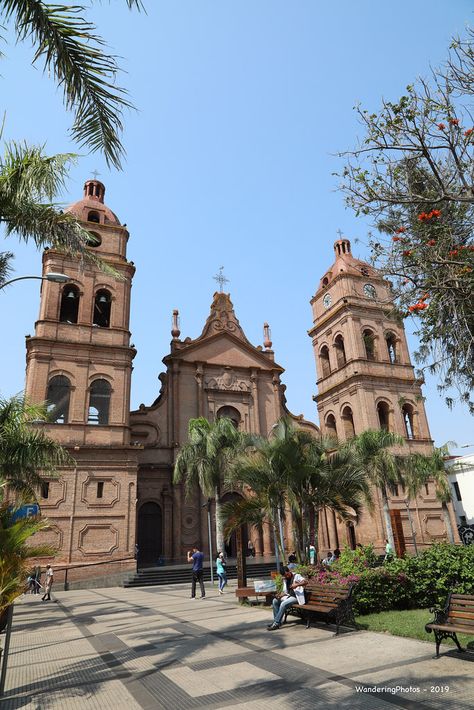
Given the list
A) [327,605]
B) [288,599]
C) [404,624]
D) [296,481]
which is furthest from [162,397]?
[404,624]

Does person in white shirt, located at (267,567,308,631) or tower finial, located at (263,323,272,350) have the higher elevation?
tower finial, located at (263,323,272,350)

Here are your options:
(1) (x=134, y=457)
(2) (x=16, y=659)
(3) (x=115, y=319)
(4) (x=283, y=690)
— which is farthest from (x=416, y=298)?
(3) (x=115, y=319)

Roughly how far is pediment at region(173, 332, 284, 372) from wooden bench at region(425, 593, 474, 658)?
25.6 meters

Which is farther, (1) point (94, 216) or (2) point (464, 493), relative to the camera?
(2) point (464, 493)

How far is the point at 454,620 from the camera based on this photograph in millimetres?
6496

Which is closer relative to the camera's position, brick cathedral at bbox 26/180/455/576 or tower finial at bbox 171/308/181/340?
brick cathedral at bbox 26/180/455/576

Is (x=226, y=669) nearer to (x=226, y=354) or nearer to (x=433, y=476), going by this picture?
(x=433, y=476)

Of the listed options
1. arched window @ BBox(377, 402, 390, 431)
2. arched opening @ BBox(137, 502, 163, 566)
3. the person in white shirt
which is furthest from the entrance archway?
the person in white shirt

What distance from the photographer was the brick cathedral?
76.0 feet

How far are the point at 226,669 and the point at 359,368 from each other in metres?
26.2

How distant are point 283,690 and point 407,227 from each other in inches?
291

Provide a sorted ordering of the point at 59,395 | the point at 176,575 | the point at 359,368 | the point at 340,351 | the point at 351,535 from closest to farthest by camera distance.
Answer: the point at 176,575 → the point at 59,395 → the point at 351,535 → the point at 359,368 → the point at 340,351

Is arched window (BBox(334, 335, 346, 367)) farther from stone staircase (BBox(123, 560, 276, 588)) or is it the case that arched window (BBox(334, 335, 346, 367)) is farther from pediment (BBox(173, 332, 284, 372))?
stone staircase (BBox(123, 560, 276, 588))

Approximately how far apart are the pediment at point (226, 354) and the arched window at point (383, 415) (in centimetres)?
711
